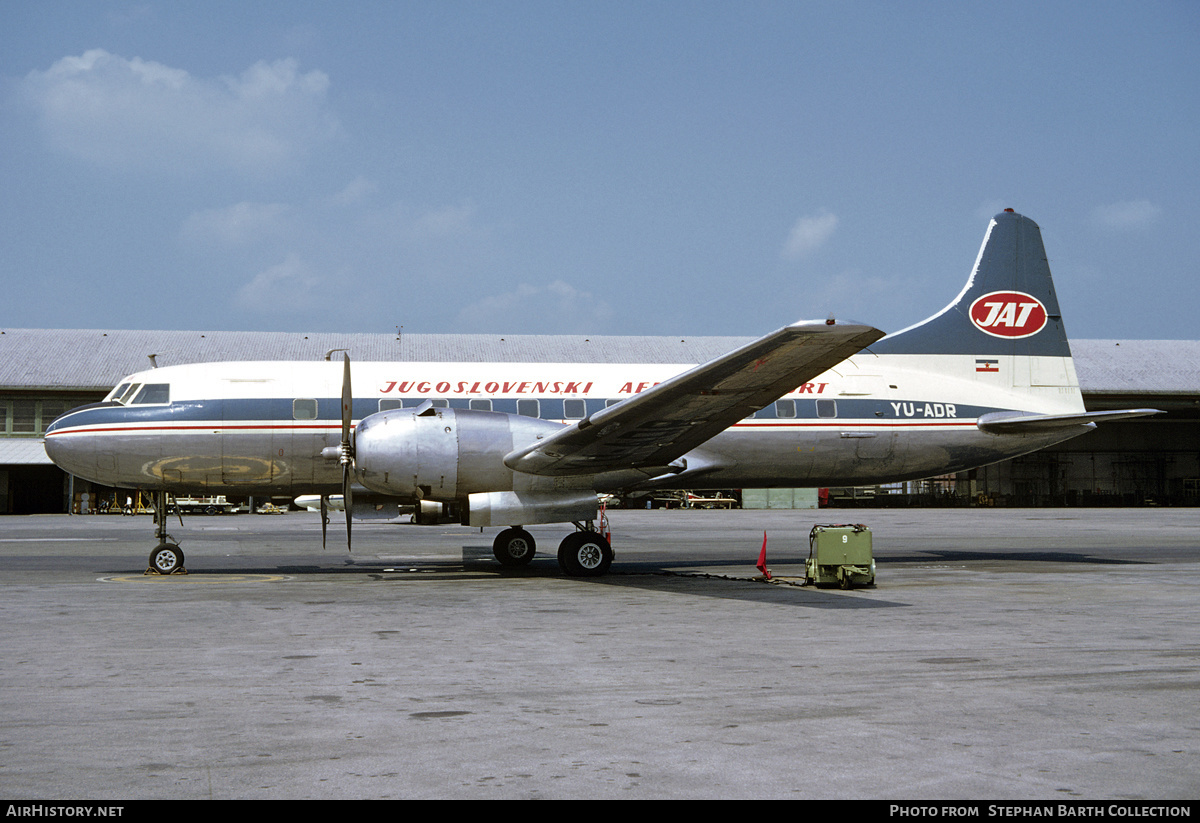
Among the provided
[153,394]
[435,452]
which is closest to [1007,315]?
[435,452]

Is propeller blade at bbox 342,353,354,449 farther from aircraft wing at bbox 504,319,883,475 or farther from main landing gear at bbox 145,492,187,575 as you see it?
main landing gear at bbox 145,492,187,575

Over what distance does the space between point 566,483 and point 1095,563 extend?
12951mm


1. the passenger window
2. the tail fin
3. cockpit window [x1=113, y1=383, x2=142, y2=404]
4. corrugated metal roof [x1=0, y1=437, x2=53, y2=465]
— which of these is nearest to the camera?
the passenger window

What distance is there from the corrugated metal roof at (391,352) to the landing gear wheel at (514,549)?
4345 centimetres

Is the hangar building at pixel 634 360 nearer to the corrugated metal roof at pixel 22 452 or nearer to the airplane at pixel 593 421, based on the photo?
the corrugated metal roof at pixel 22 452

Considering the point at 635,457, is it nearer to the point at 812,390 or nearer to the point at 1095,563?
the point at 812,390

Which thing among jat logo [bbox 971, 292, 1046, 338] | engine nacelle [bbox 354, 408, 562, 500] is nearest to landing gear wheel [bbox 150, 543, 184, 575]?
engine nacelle [bbox 354, 408, 562, 500]

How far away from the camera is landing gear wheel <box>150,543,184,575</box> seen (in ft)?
61.4

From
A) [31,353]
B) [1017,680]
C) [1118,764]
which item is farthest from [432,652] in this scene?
[31,353]

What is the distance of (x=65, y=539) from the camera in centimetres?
3064

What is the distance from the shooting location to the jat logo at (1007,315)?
22594 mm

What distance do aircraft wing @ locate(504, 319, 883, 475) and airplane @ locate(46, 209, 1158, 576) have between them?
0.15 feet

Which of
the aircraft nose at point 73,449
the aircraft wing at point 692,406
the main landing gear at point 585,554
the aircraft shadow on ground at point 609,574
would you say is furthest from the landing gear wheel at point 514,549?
the aircraft nose at point 73,449

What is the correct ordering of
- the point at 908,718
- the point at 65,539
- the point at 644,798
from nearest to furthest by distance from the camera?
the point at 644,798 → the point at 908,718 → the point at 65,539
